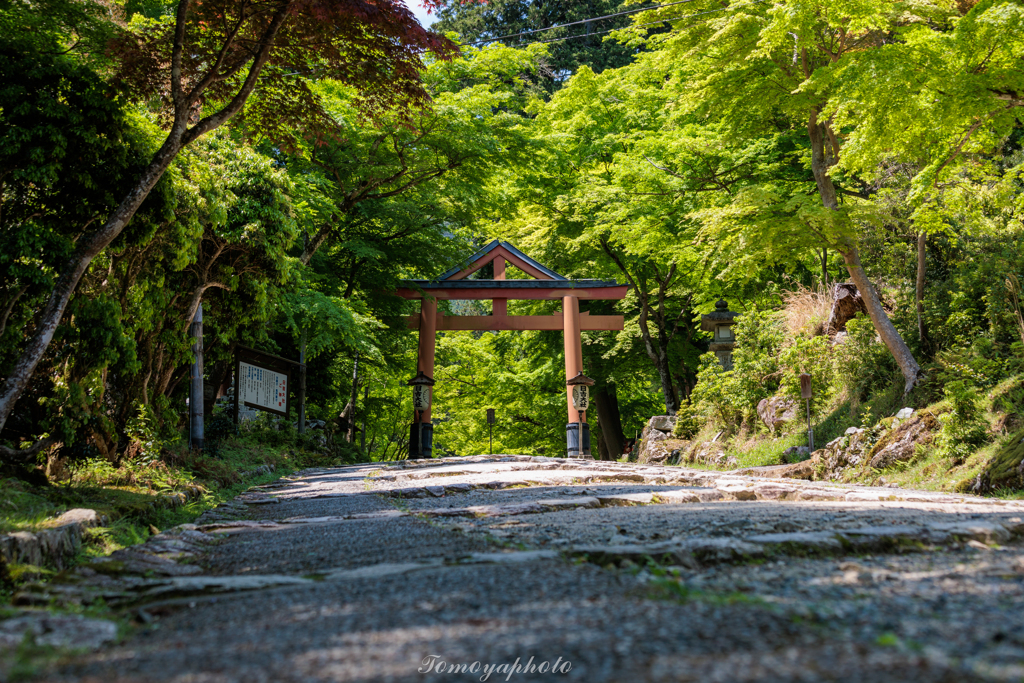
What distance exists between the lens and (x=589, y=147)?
1633 cm

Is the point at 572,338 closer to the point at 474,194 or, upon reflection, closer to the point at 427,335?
the point at 427,335

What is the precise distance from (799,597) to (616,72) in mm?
17269

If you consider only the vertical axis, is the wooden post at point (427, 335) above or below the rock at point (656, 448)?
above

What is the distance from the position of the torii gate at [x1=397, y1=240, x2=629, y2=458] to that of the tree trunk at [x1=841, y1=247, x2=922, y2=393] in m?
6.41

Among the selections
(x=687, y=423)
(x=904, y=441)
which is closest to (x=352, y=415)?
(x=687, y=423)

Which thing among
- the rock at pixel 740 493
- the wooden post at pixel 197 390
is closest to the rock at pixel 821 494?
the rock at pixel 740 493

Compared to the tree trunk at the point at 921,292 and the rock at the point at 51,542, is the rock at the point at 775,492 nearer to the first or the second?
the rock at the point at 51,542

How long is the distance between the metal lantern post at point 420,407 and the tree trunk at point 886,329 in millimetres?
7673

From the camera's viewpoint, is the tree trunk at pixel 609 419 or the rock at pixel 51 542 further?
the tree trunk at pixel 609 419

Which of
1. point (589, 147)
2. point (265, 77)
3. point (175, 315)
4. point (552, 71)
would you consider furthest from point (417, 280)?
point (552, 71)

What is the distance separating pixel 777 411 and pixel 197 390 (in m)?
8.23

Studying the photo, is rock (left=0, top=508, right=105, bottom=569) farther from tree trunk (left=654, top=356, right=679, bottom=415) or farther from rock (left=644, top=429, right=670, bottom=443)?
tree trunk (left=654, top=356, right=679, bottom=415)

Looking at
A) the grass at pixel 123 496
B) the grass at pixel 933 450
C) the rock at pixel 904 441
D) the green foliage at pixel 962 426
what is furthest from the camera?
the rock at pixel 904 441

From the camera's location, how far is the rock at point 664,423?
1534cm
